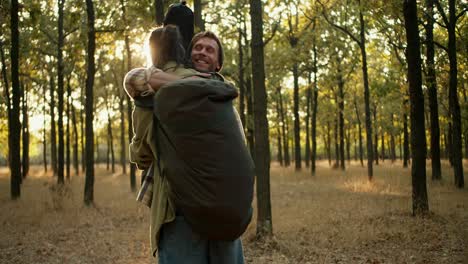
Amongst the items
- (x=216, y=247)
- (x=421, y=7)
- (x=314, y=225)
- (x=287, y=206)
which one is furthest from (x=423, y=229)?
(x=421, y=7)

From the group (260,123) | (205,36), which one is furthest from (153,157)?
(260,123)

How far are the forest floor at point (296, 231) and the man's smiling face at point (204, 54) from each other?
525 centimetres

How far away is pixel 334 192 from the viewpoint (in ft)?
52.5

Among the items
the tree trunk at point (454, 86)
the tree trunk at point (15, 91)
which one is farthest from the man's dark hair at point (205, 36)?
the tree trunk at point (454, 86)

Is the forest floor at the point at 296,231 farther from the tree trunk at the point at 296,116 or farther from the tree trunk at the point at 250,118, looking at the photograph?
the tree trunk at the point at 296,116

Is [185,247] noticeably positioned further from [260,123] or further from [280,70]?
[280,70]

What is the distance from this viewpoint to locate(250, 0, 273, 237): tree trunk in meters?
7.76

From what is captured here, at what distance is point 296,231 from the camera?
907cm

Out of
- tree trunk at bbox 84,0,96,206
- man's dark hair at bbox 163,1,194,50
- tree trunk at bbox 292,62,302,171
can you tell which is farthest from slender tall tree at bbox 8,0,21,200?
tree trunk at bbox 292,62,302,171

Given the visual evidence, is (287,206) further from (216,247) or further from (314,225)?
(216,247)

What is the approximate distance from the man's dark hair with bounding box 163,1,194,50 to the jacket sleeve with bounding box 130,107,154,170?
0.60 metres

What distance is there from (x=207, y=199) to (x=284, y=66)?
2047 centimetres

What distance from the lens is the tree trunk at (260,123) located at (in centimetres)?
776

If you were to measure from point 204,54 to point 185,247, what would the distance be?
1.04 m
